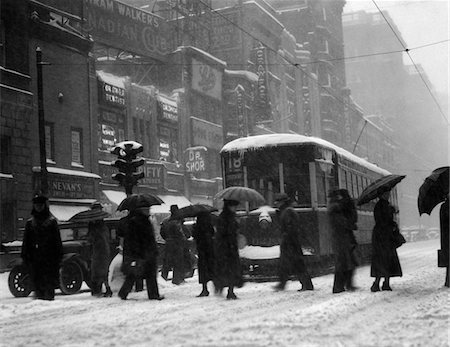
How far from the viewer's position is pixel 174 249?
54.5 ft

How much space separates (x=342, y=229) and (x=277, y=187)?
502cm

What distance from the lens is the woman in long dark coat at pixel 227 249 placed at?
11750 mm

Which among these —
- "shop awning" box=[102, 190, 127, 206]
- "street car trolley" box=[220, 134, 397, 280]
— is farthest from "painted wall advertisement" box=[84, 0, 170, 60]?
"street car trolley" box=[220, 134, 397, 280]

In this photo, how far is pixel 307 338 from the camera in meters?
6.59

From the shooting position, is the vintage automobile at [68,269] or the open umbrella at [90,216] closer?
the open umbrella at [90,216]

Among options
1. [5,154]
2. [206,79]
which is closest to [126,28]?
[206,79]

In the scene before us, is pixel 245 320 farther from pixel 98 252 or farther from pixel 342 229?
pixel 98 252

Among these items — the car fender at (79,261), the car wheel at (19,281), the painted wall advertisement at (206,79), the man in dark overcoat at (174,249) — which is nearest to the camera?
the car wheel at (19,281)

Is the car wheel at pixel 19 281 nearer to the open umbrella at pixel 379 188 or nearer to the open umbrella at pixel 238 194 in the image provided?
the open umbrella at pixel 238 194

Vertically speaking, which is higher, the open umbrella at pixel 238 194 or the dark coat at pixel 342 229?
the open umbrella at pixel 238 194

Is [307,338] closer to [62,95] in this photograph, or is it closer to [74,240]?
[74,240]

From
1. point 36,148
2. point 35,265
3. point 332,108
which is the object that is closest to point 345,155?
point 35,265

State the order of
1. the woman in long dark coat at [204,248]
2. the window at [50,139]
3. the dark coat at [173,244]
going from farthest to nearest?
the window at [50,139], the dark coat at [173,244], the woman in long dark coat at [204,248]

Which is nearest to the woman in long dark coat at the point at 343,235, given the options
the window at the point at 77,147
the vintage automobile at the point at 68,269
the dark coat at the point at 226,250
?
the dark coat at the point at 226,250
